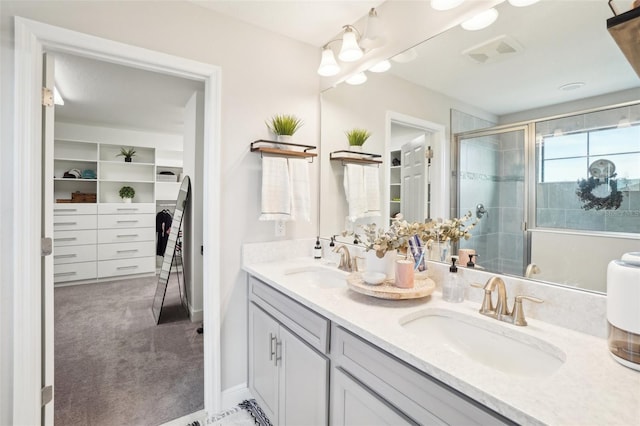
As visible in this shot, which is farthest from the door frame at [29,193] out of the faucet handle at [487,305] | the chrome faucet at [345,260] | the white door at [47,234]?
the faucet handle at [487,305]

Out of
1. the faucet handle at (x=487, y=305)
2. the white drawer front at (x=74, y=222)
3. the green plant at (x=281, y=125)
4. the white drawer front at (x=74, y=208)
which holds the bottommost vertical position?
the faucet handle at (x=487, y=305)

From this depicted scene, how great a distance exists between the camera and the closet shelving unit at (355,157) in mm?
1913

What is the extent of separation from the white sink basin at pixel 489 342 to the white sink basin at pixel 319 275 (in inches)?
25.5

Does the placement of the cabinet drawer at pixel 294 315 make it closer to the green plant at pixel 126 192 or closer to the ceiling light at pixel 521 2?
the ceiling light at pixel 521 2

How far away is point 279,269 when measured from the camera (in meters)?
1.86

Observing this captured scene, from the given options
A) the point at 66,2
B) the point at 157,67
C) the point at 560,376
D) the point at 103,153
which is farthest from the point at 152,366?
the point at 103,153

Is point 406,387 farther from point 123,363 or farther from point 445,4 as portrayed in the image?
point 123,363

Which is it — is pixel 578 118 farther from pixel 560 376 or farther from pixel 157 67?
pixel 157 67

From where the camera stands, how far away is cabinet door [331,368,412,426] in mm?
941

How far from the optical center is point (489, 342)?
106cm

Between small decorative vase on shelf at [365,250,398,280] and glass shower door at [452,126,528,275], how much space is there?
315mm

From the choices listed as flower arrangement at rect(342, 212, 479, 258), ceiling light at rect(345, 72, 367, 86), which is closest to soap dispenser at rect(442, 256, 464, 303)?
flower arrangement at rect(342, 212, 479, 258)

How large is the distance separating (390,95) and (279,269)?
1.24 m

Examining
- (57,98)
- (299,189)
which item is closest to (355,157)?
(299,189)
